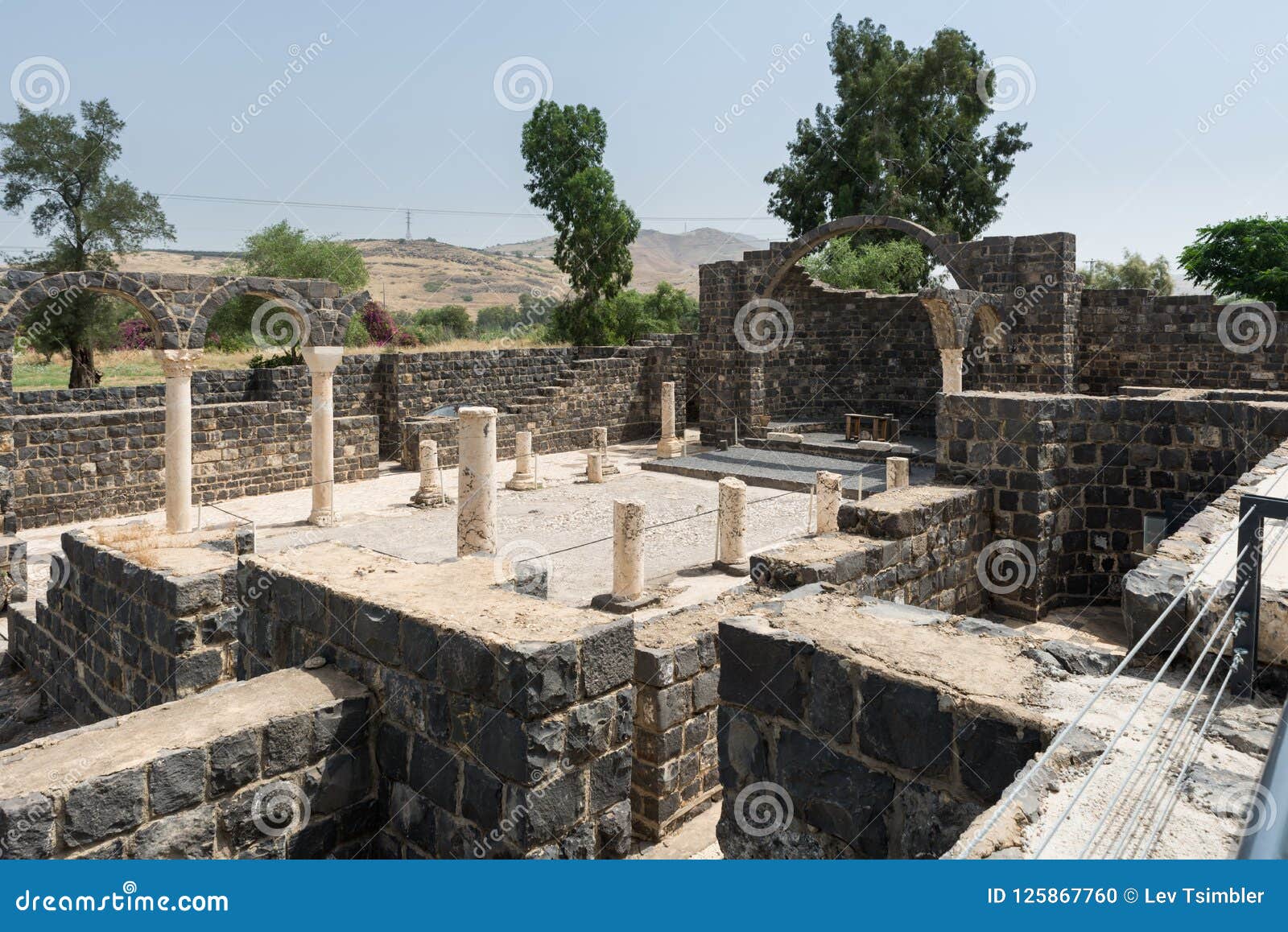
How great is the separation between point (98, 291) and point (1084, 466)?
1255 cm

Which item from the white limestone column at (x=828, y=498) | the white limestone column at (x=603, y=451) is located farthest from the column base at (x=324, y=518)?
the white limestone column at (x=828, y=498)

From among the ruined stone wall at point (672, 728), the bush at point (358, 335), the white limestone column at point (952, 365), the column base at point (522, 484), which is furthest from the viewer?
the bush at point (358, 335)

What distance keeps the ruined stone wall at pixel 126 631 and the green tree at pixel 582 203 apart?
1000 inches

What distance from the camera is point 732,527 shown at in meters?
11.1

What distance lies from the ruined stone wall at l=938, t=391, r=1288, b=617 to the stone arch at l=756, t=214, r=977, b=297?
33.3ft

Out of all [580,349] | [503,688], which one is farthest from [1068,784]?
[580,349]

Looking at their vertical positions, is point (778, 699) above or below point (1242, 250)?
below

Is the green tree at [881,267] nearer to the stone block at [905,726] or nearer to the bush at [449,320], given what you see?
the bush at [449,320]

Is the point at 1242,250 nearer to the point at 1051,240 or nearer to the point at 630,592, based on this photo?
the point at 1051,240

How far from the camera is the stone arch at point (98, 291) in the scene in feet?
41.4

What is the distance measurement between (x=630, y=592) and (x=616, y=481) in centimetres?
837

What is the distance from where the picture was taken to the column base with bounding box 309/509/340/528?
46.5 ft

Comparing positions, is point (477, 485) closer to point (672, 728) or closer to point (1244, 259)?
point (672, 728)

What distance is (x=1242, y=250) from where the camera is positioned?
31.2m
